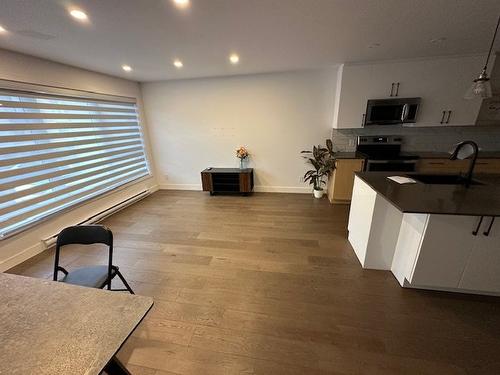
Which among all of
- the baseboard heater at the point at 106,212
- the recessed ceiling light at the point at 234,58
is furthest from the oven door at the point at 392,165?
the baseboard heater at the point at 106,212

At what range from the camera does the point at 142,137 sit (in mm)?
4609

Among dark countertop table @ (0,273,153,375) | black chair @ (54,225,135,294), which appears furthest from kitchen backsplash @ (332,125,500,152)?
dark countertop table @ (0,273,153,375)

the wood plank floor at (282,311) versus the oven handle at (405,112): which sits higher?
the oven handle at (405,112)

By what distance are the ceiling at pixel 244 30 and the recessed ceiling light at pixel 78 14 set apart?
45 millimetres

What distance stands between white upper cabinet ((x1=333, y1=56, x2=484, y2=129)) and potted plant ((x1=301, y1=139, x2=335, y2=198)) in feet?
2.76

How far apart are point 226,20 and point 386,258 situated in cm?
287

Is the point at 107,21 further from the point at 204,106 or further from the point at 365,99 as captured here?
the point at 365,99

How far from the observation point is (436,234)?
1675mm

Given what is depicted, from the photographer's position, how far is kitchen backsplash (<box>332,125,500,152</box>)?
12.0 feet

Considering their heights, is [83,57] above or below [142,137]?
above

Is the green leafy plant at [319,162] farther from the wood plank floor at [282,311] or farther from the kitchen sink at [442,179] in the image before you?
the kitchen sink at [442,179]

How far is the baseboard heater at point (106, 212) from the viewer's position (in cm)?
274

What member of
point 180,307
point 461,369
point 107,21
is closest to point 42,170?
point 107,21

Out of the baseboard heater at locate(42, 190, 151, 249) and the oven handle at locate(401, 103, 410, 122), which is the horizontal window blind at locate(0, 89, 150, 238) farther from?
the oven handle at locate(401, 103, 410, 122)
